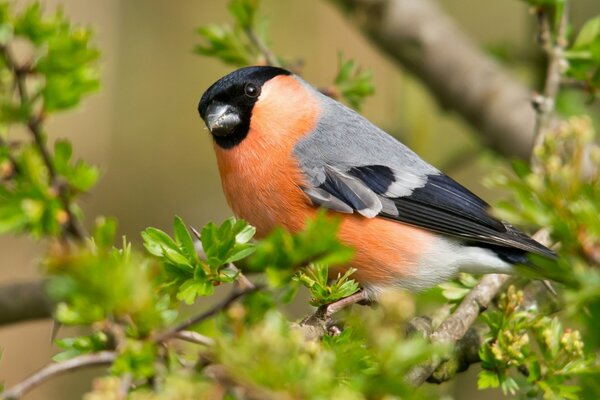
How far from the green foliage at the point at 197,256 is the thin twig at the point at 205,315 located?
1.28 feet

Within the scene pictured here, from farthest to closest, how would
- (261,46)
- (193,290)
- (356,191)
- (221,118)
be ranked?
(261,46) < (221,118) < (356,191) < (193,290)

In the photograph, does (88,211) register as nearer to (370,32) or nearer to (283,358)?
(370,32)

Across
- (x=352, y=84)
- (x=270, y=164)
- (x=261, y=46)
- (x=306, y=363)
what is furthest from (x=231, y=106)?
(x=306, y=363)

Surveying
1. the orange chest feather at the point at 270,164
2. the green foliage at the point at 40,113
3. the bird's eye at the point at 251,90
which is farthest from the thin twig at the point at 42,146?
the bird's eye at the point at 251,90

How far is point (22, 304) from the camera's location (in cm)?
333

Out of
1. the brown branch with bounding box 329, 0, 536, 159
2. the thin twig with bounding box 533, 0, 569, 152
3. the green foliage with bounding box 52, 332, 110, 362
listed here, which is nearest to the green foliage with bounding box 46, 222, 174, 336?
the green foliage with bounding box 52, 332, 110, 362

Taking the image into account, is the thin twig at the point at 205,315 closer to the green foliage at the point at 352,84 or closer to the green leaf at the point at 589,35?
the green foliage at the point at 352,84

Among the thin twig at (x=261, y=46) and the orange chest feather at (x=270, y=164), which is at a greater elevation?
the thin twig at (x=261, y=46)

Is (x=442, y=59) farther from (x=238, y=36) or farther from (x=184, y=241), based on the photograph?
(x=184, y=241)

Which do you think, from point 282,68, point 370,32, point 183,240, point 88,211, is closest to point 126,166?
point 88,211

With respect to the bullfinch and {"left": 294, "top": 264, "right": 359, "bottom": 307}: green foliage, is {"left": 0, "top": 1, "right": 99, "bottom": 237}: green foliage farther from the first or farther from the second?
the bullfinch

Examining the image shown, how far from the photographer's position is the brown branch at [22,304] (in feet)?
10.9

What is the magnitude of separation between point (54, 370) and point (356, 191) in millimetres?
1898

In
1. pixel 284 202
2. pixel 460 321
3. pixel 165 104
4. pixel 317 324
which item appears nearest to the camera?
pixel 317 324
